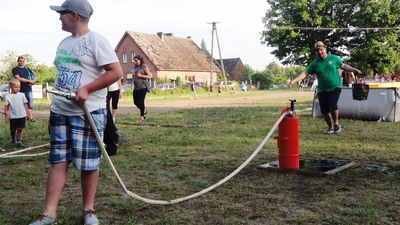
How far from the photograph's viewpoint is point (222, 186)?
5027mm

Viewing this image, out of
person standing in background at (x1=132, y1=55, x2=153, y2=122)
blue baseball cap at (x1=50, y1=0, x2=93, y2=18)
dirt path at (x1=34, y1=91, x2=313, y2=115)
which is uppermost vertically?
blue baseball cap at (x1=50, y1=0, x2=93, y2=18)

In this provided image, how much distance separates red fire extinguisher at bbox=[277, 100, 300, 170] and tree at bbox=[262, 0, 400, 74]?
52.5 meters

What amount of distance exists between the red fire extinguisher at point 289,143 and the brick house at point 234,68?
90316mm

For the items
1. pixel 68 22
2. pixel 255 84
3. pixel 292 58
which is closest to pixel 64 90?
pixel 68 22

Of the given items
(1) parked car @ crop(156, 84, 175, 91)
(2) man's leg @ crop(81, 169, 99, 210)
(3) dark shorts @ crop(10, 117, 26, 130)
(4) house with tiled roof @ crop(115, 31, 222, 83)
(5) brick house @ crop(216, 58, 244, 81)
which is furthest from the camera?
(5) brick house @ crop(216, 58, 244, 81)

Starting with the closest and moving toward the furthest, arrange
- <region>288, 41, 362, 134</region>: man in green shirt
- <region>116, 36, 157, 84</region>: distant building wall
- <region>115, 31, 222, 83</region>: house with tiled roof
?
<region>288, 41, 362, 134</region>: man in green shirt < <region>115, 31, 222, 83</region>: house with tiled roof < <region>116, 36, 157, 84</region>: distant building wall

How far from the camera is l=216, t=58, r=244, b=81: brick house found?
96.9m

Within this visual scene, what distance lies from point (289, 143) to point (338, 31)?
55.5 metres

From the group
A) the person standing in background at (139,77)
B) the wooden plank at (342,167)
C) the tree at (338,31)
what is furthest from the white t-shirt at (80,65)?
the tree at (338,31)

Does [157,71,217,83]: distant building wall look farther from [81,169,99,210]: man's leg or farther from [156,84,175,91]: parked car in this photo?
[81,169,99,210]: man's leg

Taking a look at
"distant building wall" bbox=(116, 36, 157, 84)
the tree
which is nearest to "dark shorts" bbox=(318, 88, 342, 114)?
the tree

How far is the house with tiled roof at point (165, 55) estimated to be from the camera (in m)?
65.9

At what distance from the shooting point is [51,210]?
3688mm

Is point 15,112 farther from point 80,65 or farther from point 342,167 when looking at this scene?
point 342,167
